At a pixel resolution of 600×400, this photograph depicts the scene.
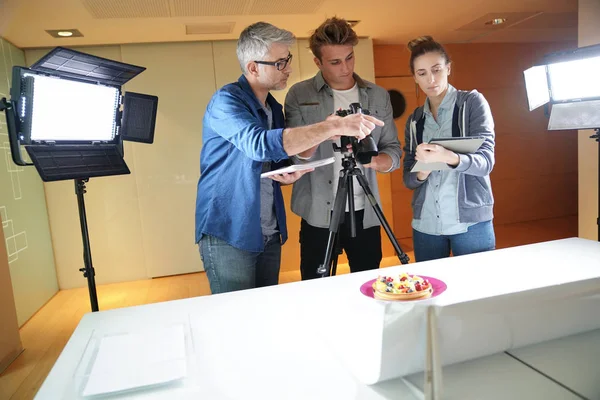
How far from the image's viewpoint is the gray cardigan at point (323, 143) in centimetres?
203

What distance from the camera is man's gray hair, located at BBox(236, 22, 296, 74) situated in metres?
1.63

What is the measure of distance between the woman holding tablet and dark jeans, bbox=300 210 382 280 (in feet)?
0.69

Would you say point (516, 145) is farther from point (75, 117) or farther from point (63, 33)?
point (75, 117)

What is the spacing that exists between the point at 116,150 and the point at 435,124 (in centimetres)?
139

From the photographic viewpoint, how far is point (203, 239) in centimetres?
167

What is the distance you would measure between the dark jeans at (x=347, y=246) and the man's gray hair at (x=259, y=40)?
0.82m

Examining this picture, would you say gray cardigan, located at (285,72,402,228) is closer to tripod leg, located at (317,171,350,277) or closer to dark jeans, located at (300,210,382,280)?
dark jeans, located at (300,210,382,280)

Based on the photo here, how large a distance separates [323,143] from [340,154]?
96mm

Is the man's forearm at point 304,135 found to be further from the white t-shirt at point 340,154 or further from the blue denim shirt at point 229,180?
the white t-shirt at point 340,154

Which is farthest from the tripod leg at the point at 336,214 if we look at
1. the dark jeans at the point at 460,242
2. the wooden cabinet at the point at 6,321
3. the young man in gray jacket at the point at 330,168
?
the wooden cabinet at the point at 6,321

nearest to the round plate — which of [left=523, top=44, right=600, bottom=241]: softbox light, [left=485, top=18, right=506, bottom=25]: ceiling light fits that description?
[left=523, top=44, right=600, bottom=241]: softbox light

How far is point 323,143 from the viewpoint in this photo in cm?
207

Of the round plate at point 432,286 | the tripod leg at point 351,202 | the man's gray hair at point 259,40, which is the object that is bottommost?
the round plate at point 432,286

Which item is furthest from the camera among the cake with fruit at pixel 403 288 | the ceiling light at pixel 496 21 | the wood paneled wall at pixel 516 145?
the wood paneled wall at pixel 516 145
